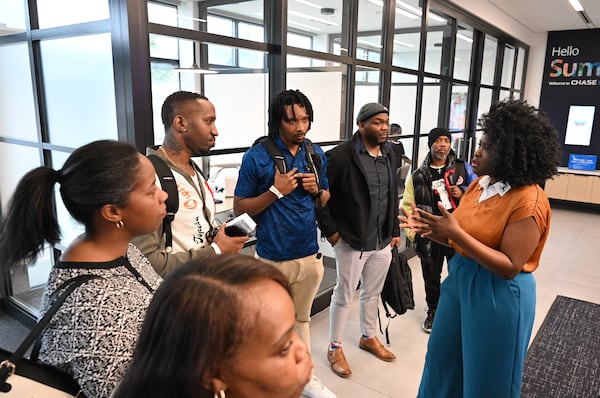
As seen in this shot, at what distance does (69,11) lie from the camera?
2354mm

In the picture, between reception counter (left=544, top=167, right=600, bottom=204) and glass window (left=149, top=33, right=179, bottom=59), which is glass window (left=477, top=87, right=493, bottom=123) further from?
glass window (left=149, top=33, right=179, bottom=59)

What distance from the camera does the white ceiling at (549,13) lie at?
5.53m

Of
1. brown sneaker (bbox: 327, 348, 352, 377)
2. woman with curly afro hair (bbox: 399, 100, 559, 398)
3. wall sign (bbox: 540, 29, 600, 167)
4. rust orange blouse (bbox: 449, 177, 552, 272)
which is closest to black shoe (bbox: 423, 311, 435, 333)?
brown sneaker (bbox: 327, 348, 352, 377)

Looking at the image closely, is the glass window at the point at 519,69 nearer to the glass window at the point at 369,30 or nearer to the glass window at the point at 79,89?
the glass window at the point at 369,30

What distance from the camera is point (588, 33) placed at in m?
7.21

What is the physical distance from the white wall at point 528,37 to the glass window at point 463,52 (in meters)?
0.25

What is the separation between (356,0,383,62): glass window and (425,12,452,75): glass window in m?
0.92

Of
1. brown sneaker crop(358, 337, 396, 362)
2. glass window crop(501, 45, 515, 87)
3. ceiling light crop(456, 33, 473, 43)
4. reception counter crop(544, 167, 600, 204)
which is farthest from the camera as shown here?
glass window crop(501, 45, 515, 87)

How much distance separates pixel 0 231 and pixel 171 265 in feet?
1.64

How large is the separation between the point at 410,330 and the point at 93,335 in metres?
2.70

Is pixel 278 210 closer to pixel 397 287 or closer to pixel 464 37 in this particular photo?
pixel 397 287

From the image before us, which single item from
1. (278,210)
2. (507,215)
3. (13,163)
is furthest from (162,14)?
(507,215)

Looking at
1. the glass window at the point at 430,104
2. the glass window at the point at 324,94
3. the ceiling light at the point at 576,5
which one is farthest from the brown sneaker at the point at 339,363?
the ceiling light at the point at 576,5

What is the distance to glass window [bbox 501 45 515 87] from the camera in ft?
23.5
